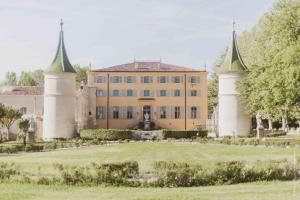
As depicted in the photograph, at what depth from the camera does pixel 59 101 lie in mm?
51562

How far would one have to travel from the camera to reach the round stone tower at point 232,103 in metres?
51.4

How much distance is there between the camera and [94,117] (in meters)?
60.1

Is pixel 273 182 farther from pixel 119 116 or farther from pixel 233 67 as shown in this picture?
pixel 119 116

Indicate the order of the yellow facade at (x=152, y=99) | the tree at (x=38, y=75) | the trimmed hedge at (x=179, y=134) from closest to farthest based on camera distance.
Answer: the trimmed hedge at (x=179, y=134) → the yellow facade at (x=152, y=99) → the tree at (x=38, y=75)

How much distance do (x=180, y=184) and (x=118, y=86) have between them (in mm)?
45236

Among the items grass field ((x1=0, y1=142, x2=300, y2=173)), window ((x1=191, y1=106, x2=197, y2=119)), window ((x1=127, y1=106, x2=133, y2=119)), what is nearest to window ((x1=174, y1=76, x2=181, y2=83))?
window ((x1=191, y1=106, x2=197, y2=119))

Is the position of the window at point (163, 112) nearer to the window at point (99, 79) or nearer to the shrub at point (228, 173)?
the window at point (99, 79)

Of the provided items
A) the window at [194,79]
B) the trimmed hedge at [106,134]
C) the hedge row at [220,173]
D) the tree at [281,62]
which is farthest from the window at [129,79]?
the hedge row at [220,173]

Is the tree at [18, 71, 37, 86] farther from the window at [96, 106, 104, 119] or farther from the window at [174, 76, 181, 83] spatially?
the window at [174, 76, 181, 83]

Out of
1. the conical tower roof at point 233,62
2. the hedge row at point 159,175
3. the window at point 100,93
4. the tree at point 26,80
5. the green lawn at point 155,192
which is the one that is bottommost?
the green lawn at point 155,192

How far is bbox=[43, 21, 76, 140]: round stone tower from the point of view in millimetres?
51312

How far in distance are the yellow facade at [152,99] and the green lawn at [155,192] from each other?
4449 centimetres

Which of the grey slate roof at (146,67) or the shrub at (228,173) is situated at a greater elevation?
the grey slate roof at (146,67)

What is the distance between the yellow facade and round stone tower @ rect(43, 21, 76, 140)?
8.03 m
